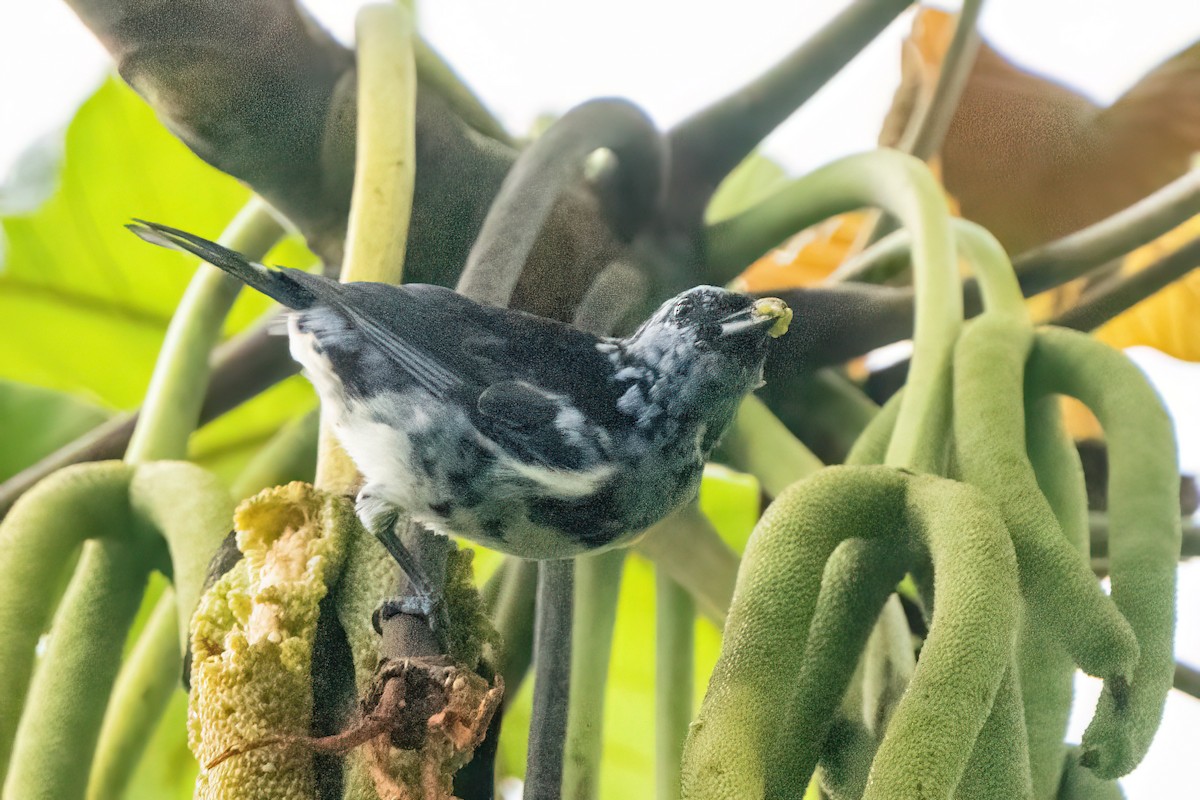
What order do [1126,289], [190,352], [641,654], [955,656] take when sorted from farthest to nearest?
[641,654], [1126,289], [190,352], [955,656]

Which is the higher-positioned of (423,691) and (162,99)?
(162,99)

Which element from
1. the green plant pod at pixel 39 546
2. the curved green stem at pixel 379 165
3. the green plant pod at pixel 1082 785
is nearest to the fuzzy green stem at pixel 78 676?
the green plant pod at pixel 39 546

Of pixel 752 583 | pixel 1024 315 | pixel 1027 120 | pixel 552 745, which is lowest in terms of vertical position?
pixel 552 745

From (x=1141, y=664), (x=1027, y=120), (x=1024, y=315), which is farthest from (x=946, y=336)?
(x=1027, y=120)

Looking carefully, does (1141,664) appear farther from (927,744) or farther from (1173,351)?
(1173,351)

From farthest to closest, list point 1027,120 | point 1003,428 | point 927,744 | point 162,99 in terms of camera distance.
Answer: point 1027,120 < point 162,99 < point 1003,428 < point 927,744

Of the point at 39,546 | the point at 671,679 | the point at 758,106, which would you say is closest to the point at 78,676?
the point at 39,546

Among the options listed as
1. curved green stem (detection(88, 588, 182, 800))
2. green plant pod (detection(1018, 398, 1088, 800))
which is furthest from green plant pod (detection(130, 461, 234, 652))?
green plant pod (detection(1018, 398, 1088, 800))

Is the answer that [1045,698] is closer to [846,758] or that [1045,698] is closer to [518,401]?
[846,758]
